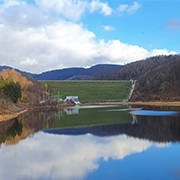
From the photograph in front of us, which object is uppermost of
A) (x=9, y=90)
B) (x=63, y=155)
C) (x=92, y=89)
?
(x=92, y=89)

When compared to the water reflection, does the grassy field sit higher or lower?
higher

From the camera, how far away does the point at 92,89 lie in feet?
289

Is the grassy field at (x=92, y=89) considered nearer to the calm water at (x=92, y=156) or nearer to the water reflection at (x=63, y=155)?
the calm water at (x=92, y=156)

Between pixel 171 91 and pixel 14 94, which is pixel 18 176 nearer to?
pixel 14 94

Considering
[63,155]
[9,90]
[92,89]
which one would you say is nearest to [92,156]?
[63,155]

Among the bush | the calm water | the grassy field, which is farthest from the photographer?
the grassy field

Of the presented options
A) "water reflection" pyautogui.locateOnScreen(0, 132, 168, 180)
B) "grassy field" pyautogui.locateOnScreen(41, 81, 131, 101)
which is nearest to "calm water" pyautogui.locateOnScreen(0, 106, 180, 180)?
"water reflection" pyautogui.locateOnScreen(0, 132, 168, 180)

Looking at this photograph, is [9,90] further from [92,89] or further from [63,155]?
[92,89]

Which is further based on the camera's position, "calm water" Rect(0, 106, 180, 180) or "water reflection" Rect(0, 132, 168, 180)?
"water reflection" Rect(0, 132, 168, 180)

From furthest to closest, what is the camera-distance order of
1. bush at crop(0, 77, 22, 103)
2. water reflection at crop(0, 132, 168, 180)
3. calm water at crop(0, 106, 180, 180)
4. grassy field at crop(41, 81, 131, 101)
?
1. grassy field at crop(41, 81, 131, 101)
2. bush at crop(0, 77, 22, 103)
3. water reflection at crop(0, 132, 168, 180)
4. calm water at crop(0, 106, 180, 180)

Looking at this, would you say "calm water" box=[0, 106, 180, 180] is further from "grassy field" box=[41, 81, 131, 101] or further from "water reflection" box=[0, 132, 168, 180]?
"grassy field" box=[41, 81, 131, 101]

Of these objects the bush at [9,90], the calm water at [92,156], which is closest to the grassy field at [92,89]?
the bush at [9,90]

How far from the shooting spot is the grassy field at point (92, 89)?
81.7 m

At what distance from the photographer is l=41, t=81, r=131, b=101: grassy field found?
3216 inches
